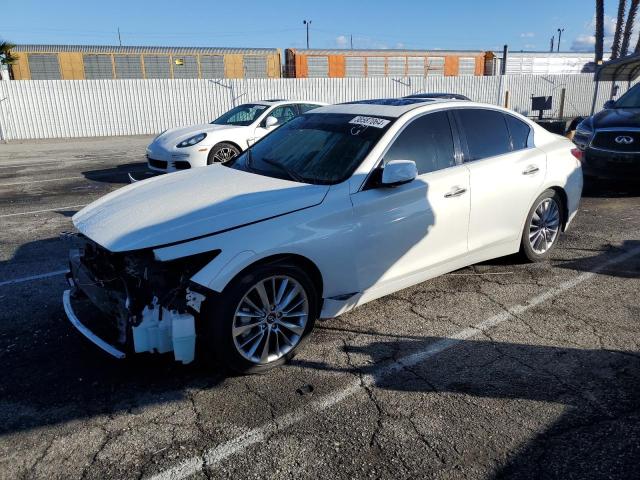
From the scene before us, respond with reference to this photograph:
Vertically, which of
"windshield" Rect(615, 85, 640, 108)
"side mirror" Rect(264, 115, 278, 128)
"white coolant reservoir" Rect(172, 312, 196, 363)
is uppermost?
"windshield" Rect(615, 85, 640, 108)

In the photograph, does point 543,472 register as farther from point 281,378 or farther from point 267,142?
point 267,142

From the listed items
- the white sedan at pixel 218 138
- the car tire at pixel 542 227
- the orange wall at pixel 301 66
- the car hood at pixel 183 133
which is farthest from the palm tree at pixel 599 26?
the car tire at pixel 542 227

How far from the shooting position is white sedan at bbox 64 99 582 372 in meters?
3.21

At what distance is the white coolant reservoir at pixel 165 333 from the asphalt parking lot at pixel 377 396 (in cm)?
31

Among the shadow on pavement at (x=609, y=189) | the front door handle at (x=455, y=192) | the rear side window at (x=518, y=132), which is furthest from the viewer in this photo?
the shadow on pavement at (x=609, y=189)

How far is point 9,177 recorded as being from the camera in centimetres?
1184

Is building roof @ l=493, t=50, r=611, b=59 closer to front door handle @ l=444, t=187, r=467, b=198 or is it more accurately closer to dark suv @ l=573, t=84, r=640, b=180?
dark suv @ l=573, t=84, r=640, b=180

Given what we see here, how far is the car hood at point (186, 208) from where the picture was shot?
3.28 metres

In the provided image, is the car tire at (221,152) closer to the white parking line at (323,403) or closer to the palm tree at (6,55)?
the white parking line at (323,403)

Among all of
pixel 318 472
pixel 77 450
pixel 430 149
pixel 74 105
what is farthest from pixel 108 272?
pixel 74 105

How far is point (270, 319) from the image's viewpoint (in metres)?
3.46

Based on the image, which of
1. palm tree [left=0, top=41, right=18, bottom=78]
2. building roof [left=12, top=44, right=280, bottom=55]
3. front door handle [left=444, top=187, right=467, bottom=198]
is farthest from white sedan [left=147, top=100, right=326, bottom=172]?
building roof [left=12, top=44, right=280, bottom=55]

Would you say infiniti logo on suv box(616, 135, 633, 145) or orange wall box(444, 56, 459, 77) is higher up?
orange wall box(444, 56, 459, 77)

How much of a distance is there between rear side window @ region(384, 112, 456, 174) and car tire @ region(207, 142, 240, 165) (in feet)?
21.0
